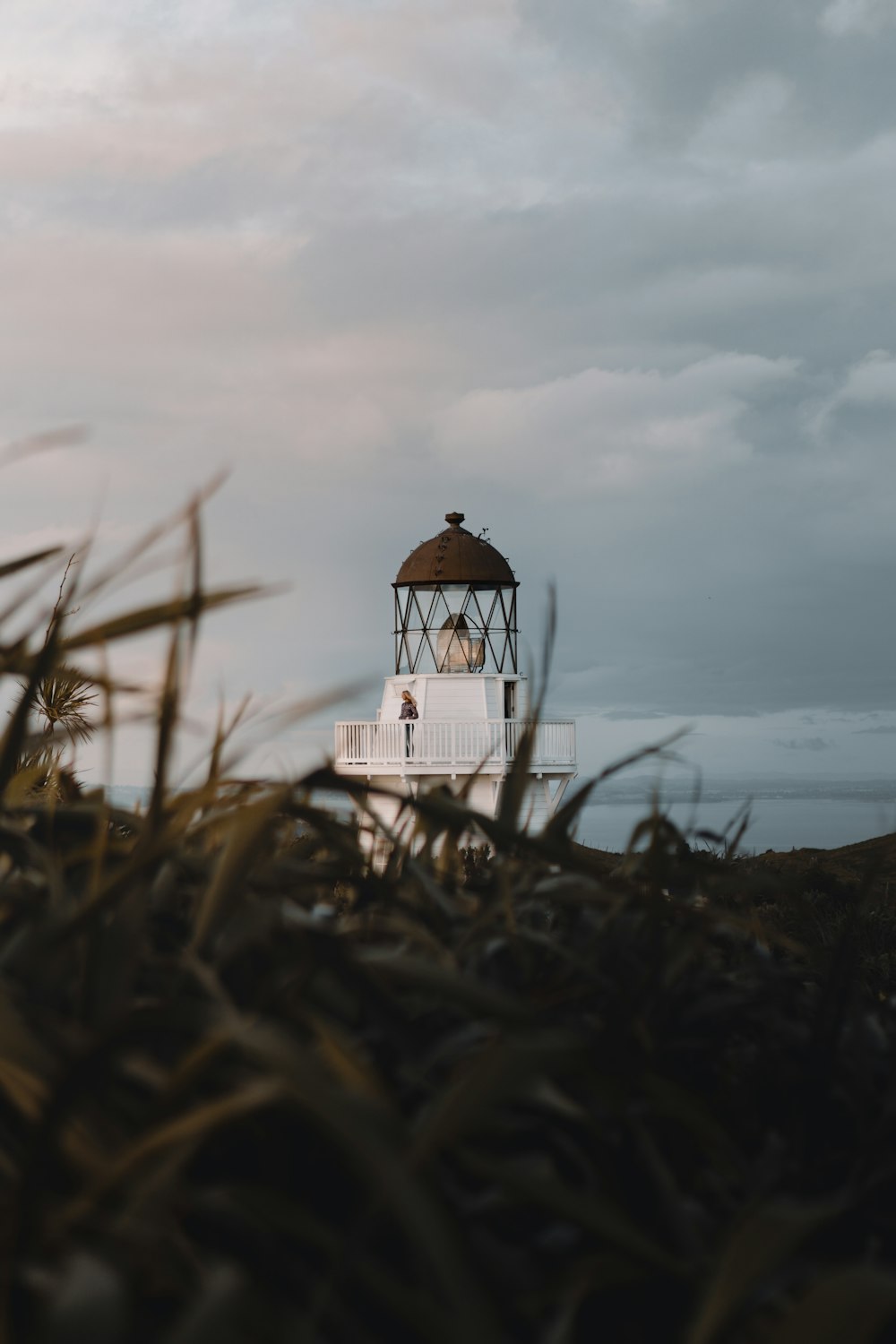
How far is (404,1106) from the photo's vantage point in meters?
0.85

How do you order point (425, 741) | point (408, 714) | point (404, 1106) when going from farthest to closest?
point (408, 714) → point (425, 741) → point (404, 1106)

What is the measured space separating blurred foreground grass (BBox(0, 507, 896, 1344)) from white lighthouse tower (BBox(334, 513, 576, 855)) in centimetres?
2620

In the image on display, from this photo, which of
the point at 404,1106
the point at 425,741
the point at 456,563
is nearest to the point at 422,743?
the point at 425,741

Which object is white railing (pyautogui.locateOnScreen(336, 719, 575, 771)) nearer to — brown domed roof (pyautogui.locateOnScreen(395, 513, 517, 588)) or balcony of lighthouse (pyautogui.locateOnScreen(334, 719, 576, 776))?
balcony of lighthouse (pyautogui.locateOnScreen(334, 719, 576, 776))

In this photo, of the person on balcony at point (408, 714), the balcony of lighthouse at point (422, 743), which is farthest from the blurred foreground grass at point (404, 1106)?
the person on balcony at point (408, 714)

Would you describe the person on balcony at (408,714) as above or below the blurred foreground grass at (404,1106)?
above

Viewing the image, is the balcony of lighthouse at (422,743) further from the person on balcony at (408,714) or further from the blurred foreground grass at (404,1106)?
the blurred foreground grass at (404,1106)

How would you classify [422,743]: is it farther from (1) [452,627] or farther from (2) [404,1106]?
(2) [404,1106]

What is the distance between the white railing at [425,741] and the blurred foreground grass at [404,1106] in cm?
2574

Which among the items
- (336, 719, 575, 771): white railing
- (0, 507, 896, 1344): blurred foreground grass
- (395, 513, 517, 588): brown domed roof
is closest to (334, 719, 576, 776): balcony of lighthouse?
(336, 719, 575, 771): white railing

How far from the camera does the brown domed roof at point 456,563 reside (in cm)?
2811

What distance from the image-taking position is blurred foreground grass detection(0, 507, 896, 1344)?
0.56 meters

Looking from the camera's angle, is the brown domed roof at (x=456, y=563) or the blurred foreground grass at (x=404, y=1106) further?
the brown domed roof at (x=456, y=563)

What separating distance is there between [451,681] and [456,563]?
9.44 ft
